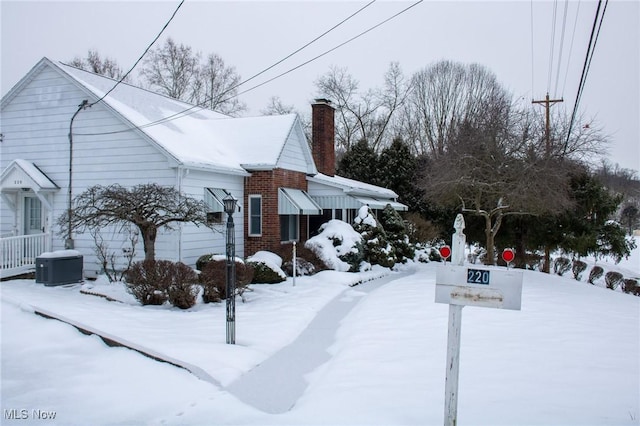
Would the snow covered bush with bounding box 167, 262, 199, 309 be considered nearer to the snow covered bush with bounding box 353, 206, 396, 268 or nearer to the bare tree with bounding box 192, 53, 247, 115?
the snow covered bush with bounding box 353, 206, 396, 268

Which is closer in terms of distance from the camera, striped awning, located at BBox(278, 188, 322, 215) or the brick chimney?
striped awning, located at BBox(278, 188, 322, 215)

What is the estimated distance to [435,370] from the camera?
6.29m

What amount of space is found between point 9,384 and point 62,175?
10911mm

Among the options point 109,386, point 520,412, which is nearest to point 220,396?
point 109,386

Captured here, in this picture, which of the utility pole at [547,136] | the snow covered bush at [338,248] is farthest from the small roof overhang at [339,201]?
the utility pole at [547,136]

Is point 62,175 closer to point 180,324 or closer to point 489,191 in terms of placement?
point 180,324

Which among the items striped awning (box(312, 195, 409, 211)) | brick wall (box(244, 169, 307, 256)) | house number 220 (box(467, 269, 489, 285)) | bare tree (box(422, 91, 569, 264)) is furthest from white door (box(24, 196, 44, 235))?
house number 220 (box(467, 269, 489, 285))

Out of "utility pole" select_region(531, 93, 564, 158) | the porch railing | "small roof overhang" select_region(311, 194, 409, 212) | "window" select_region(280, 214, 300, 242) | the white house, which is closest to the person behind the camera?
the porch railing

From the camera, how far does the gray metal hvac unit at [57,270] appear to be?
12789mm

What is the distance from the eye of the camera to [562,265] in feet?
74.0

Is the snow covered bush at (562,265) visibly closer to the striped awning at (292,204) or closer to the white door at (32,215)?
the striped awning at (292,204)

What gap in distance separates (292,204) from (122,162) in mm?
5623

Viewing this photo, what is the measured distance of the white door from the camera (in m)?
15.8

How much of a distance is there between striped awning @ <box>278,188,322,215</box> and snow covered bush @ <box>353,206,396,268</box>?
1858mm
